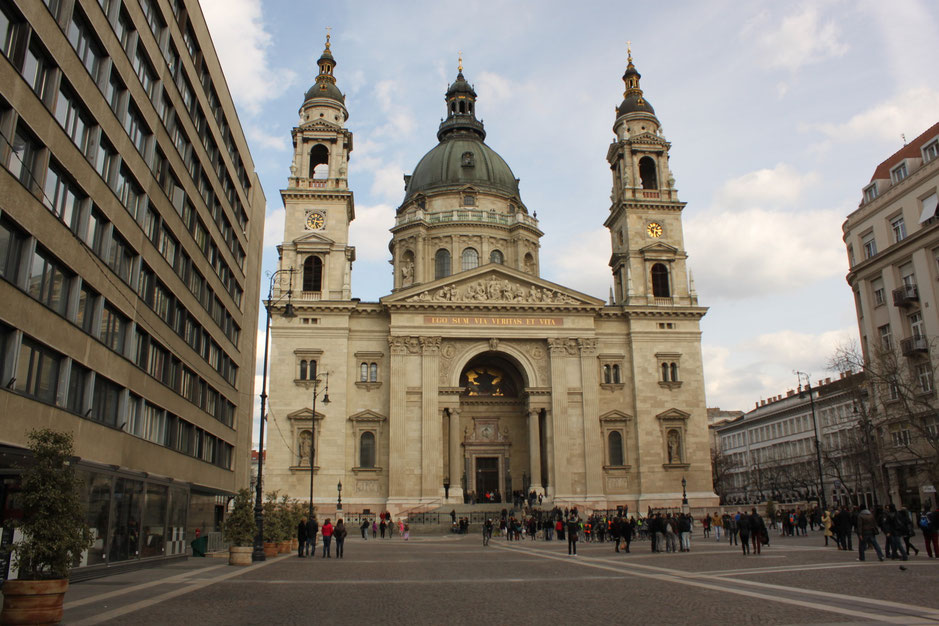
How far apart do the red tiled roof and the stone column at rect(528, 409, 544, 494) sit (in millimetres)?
26347

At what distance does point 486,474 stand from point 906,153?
3470cm

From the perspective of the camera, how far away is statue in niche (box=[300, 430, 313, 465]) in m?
52.2

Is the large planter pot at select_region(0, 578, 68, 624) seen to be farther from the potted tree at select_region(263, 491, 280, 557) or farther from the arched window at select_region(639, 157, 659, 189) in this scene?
the arched window at select_region(639, 157, 659, 189)

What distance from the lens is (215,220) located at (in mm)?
37219

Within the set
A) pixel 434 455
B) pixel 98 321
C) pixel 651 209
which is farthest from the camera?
pixel 651 209

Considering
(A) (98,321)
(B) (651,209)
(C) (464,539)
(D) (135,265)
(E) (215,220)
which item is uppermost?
(B) (651,209)

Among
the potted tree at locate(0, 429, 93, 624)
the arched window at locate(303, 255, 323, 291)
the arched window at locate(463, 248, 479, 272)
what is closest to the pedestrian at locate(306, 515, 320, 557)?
the potted tree at locate(0, 429, 93, 624)

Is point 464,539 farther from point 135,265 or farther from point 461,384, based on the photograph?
point 135,265

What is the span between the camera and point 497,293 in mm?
55844

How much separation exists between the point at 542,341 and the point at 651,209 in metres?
14.6

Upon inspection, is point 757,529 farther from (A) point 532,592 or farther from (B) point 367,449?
(B) point 367,449

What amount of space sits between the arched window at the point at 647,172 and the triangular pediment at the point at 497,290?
13401mm

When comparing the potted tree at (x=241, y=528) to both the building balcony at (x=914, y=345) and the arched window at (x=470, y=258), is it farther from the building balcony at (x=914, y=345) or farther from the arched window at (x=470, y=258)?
the arched window at (x=470, y=258)

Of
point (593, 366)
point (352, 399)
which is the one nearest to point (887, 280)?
point (593, 366)
